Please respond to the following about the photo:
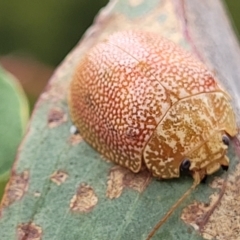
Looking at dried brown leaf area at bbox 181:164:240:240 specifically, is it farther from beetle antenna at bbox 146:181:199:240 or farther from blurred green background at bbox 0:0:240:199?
blurred green background at bbox 0:0:240:199

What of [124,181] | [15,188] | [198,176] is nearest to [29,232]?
[15,188]

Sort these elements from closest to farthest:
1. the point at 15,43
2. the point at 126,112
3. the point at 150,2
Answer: the point at 126,112 → the point at 150,2 → the point at 15,43

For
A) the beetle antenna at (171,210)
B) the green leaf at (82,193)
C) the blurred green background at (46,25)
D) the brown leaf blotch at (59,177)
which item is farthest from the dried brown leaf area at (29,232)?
the blurred green background at (46,25)

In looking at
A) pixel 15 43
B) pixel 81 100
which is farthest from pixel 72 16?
pixel 81 100

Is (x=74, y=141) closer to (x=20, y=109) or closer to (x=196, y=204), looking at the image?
(x=20, y=109)

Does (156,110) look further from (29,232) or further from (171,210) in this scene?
(29,232)

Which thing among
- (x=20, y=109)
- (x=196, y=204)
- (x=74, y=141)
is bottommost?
(x=196, y=204)

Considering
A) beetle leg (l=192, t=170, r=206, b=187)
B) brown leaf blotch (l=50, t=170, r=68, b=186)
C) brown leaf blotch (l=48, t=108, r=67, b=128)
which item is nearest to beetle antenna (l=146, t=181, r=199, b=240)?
beetle leg (l=192, t=170, r=206, b=187)
